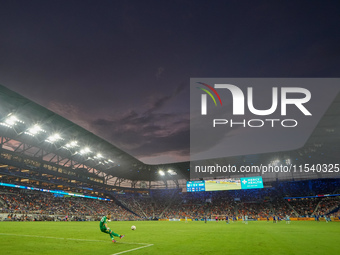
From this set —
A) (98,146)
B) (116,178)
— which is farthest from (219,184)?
(116,178)

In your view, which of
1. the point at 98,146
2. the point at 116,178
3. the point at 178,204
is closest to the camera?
the point at 98,146

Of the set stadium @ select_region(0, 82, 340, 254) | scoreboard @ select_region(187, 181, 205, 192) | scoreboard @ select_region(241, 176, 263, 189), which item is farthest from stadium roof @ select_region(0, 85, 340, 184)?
scoreboard @ select_region(187, 181, 205, 192)

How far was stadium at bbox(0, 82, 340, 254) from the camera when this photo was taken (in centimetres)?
4244

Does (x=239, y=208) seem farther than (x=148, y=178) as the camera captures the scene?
No

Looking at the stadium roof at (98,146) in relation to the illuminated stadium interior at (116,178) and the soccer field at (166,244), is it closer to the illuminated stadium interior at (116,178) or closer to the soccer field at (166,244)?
the illuminated stadium interior at (116,178)

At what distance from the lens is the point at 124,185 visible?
92750mm

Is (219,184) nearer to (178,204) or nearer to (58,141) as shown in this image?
(178,204)

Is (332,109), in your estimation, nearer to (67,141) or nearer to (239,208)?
(239,208)

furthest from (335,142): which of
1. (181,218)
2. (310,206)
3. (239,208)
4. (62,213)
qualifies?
(62,213)

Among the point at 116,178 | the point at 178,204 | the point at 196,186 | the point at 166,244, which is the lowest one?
the point at 178,204

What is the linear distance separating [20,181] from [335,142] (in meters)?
71.9

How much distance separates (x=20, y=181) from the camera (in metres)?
53.5

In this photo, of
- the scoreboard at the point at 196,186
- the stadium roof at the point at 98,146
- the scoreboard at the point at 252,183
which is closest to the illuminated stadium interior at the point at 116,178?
the stadium roof at the point at 98,146

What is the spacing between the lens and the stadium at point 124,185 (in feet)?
139
